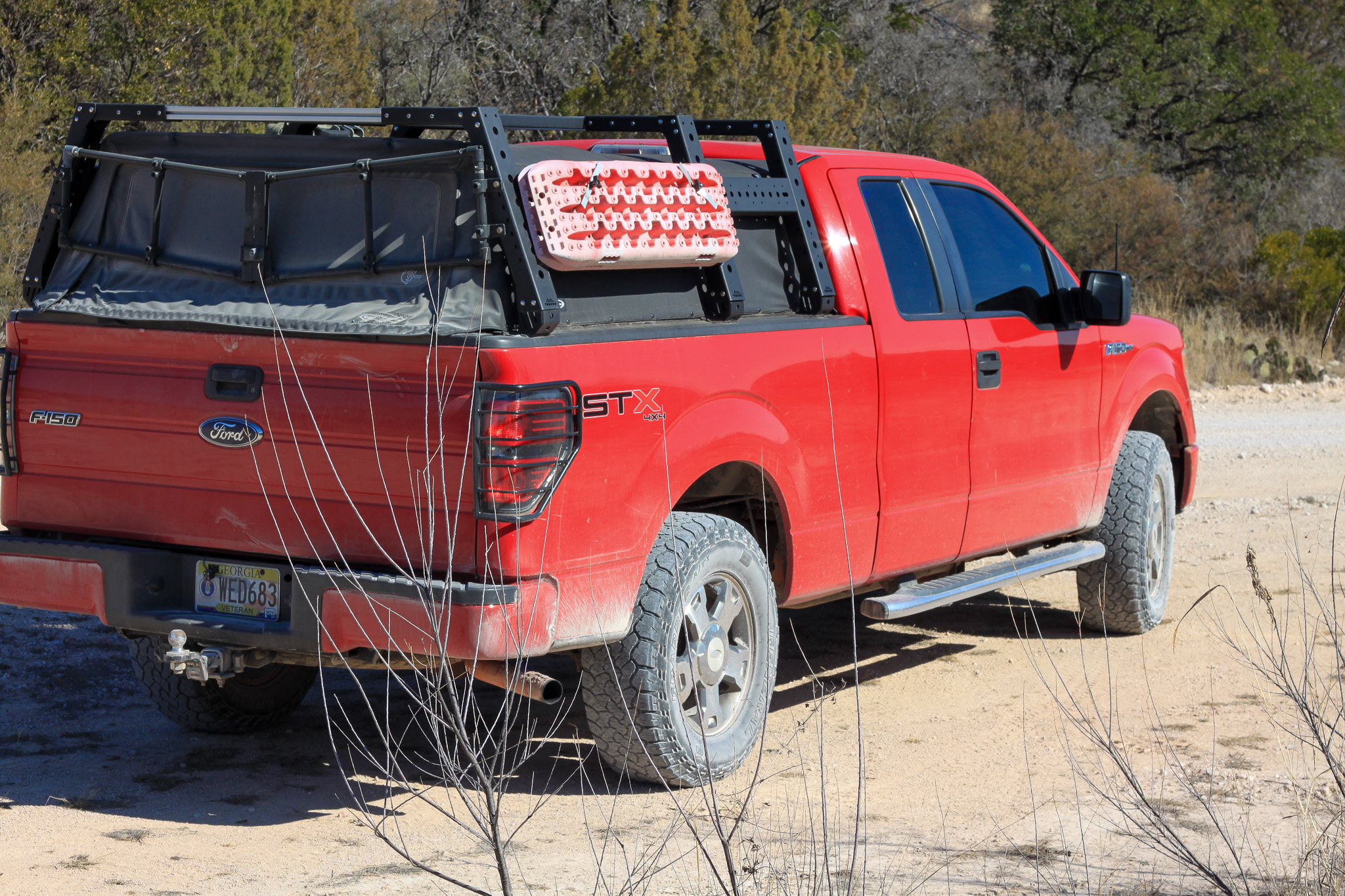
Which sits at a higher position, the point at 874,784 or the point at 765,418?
the point at 765,418

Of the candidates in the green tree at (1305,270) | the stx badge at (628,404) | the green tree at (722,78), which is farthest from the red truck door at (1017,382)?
the green tree at (1305,270)

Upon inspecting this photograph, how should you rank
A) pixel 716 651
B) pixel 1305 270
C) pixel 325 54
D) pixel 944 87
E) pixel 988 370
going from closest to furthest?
1. pixel 716 651
2. pixel 988 370
3. pixel 325 54
4. pixel 1305 270
5. pixel 944 87

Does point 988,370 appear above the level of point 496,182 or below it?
below

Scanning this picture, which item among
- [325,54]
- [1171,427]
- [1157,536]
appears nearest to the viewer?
[1157,536]

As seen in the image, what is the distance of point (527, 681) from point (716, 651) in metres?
0.86

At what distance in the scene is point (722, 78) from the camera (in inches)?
710

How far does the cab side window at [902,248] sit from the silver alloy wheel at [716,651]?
136cm

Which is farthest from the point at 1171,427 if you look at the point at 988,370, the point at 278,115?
the point at 278,115

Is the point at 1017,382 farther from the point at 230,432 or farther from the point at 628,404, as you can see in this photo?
the point at 230,432

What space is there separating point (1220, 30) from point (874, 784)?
26579 millimetres

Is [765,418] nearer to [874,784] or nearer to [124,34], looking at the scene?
[874,784]

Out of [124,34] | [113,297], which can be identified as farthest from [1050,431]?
[124,34]

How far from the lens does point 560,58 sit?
21.7 meters

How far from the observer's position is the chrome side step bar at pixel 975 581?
5359 mm
